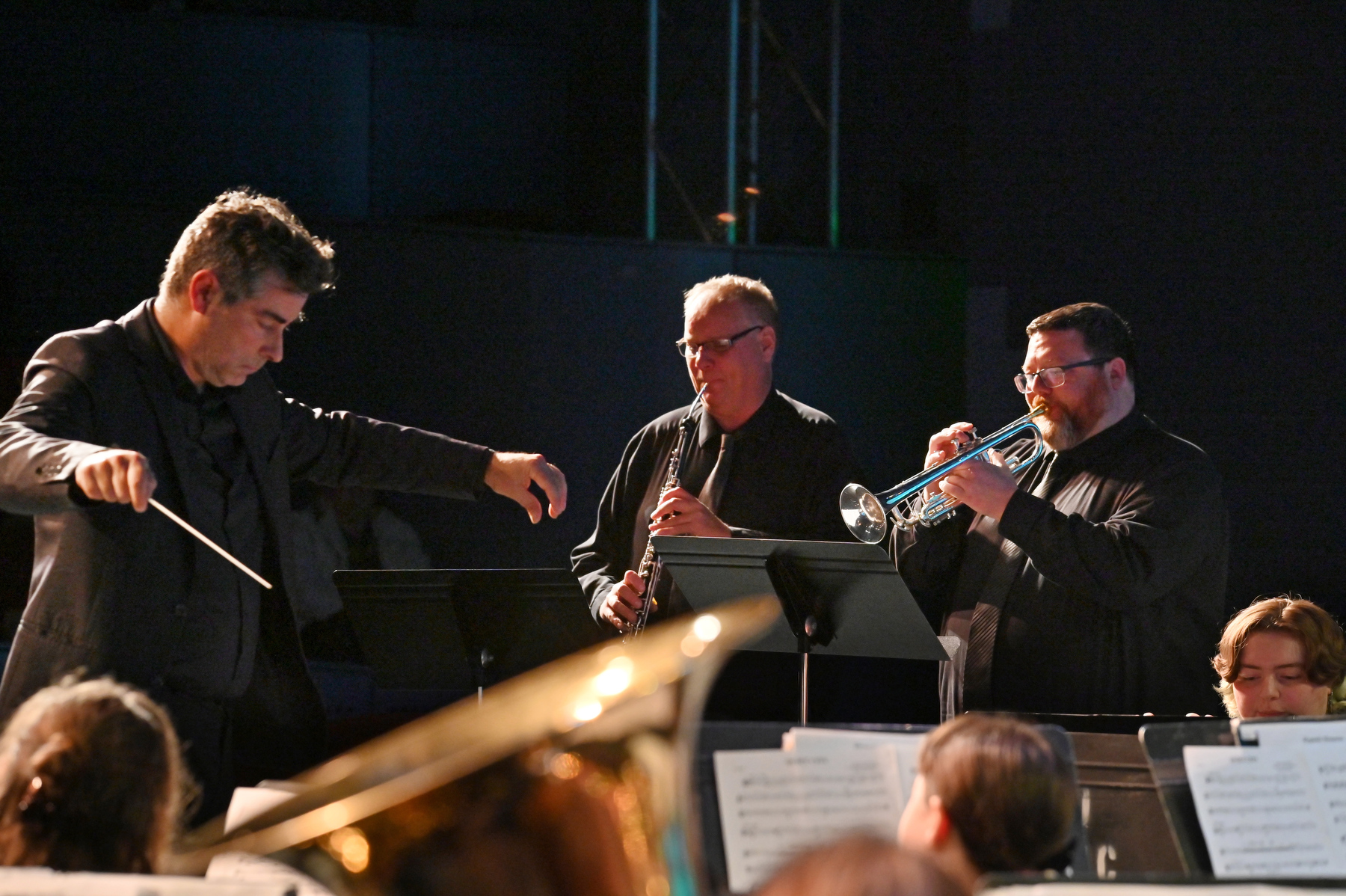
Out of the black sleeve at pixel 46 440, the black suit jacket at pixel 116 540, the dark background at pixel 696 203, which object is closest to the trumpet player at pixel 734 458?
the black suit jacket at pixel 116 540

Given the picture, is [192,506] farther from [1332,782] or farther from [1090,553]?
[1332,782]

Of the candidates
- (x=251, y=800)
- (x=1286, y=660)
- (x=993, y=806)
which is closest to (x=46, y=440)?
(x=251, y=800)

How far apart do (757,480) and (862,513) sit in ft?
0.99

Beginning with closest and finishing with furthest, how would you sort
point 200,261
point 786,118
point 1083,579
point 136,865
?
point 136,865 < point 200,261 < point 1083,579 < point 786,118

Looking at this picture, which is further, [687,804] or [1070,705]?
[1070,705]

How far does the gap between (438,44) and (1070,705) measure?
4442 mm

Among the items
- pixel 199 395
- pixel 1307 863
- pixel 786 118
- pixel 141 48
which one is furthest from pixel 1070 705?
pixel 141 48

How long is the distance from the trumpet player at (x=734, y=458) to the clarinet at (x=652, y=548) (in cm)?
2

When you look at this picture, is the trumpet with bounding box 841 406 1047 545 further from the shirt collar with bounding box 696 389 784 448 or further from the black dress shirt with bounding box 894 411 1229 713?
the shirt collar with bounding box 696 389 784 448

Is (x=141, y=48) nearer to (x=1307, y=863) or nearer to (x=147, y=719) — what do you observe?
(x=147, y=719)

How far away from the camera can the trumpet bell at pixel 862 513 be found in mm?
3584

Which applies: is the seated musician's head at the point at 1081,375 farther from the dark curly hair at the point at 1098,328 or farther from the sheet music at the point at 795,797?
the sheet music at the point at 795,797

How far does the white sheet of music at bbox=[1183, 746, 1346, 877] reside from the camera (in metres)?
1.98

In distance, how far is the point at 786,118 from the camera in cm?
673
